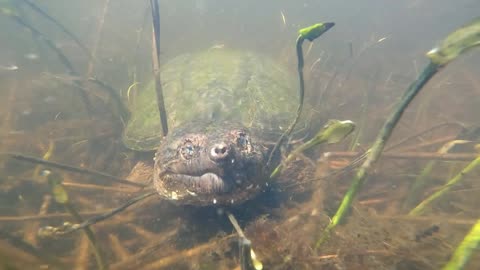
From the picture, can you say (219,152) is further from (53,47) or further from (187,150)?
(53,47)

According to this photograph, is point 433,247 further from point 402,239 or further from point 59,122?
point 59,122

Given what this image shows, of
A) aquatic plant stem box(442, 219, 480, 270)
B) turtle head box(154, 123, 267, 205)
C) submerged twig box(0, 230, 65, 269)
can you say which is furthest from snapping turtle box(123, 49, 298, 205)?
aquatic plant stem box(442, 219, 480, 270)

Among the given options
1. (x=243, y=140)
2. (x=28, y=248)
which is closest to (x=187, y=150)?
(x=243, y=140)

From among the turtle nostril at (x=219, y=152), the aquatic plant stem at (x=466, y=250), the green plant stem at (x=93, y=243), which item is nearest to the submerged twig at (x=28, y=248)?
the green plant stem at (x=93, y=243)

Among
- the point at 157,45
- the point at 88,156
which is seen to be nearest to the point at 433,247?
the point at 157,45

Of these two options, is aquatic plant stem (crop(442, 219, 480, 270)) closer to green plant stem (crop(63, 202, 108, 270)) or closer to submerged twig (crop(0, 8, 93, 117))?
green plant stem (crop(63, 202, 108, 270))

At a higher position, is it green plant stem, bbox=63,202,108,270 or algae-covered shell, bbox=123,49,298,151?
algae-covered shell, bbox=123,49,298,151

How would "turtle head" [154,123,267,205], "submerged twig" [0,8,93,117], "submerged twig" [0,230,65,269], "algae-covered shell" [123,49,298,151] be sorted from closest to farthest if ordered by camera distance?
"submerged twig" [0,230,65,269] → "turtle head" [154,123,267,205] → "algae-covered shell" [123,49,298,151] → "submerged twig" [0,8,93,117]

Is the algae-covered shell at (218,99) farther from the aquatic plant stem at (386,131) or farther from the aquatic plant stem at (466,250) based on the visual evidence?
the aquatic plant stem at (466,250)
